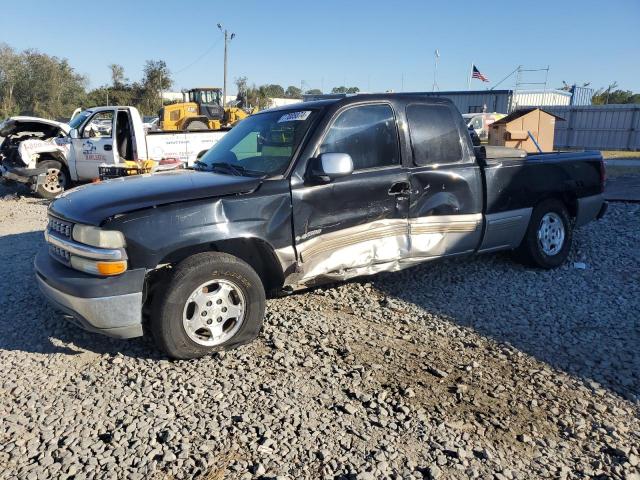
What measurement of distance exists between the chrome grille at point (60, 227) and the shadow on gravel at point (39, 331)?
892mm

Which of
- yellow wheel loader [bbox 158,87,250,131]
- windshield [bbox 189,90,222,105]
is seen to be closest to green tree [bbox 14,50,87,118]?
windshield [bbox 189,90,222,105]

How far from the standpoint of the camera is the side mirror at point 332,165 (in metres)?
4.07

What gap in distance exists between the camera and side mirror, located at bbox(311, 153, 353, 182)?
4.07 meters

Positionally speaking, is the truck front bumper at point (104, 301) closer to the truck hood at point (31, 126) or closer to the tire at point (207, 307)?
the tire at point (207, 307)

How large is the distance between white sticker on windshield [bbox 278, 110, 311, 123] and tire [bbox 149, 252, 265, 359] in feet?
4.75

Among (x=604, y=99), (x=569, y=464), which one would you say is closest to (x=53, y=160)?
(x=569, y=464)

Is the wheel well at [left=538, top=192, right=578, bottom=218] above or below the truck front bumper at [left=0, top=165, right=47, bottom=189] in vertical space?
above

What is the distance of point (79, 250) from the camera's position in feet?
11.8

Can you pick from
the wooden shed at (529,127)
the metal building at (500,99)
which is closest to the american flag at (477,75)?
the metal building at (500,99)

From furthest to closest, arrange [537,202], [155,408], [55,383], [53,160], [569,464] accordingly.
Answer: [53,160]
[537,202]
[55,383]
[155,408]
[569,464]

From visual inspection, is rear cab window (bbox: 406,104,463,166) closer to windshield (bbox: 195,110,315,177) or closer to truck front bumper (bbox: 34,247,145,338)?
windshield (bbox: 195,110,315,177)

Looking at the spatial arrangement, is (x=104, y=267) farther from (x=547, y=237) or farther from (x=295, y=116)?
(x=547, y=237)

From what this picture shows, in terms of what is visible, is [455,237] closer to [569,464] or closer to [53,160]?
[569,464]

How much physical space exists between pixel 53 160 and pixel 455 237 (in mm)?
10442
